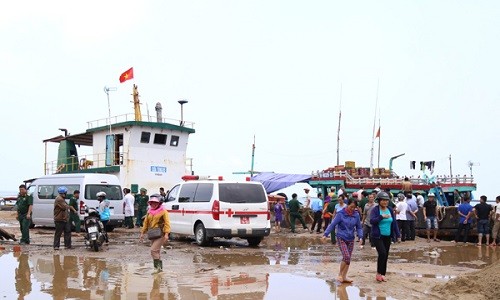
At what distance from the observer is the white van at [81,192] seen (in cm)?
1947

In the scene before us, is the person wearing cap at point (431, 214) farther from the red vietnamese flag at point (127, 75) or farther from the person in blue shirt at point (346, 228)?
the red vietnamese flag at point (127, 75)

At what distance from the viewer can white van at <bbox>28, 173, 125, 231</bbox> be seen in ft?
63.9

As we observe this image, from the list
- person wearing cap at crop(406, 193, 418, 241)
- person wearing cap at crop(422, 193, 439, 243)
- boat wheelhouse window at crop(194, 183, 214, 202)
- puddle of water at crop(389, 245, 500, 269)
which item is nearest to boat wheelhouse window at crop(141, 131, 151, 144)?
boat wheelhouse window at crop(194, 183, 214, 202)

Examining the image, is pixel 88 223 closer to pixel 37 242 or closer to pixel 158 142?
pixel 37 242

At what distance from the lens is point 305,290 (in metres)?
8.65

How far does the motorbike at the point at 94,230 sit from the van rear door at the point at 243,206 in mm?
3071

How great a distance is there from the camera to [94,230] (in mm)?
13852

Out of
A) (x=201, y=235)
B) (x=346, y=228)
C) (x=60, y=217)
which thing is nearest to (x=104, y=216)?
(x=60, y=217)

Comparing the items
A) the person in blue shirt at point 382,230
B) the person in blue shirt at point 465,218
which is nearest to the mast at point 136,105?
the person in blue shirt at point 465,218

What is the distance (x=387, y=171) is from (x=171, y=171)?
16743 millimetres

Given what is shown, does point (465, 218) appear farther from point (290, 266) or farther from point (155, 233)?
point (155, 233)

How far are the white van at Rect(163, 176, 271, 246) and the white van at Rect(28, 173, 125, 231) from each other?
5.18 m

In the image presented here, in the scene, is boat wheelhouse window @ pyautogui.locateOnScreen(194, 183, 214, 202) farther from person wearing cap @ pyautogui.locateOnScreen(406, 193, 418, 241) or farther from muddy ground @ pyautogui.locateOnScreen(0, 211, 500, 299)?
person wearing cap @ pyautogui.locateOnScreen(406, 193, 418, 241)

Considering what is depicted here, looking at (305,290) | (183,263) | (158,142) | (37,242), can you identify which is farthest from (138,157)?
(305,290)
